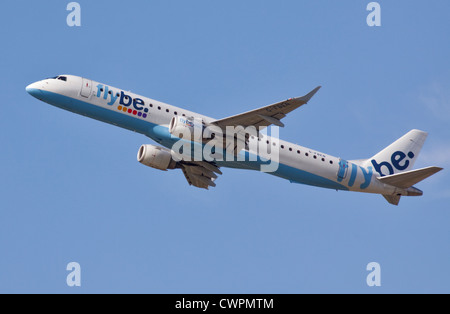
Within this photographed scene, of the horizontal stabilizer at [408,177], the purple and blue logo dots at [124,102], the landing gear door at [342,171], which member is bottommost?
the horizontal stabilizer at [408,177]

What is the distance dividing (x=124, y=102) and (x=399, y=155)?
24058mm

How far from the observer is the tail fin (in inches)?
2420

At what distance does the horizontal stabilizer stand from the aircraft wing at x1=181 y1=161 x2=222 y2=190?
44.9 feet

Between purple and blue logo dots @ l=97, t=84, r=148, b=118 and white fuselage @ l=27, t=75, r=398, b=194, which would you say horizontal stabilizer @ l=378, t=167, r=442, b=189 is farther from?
purple and blue logo dots @ l=97, t=84, r=148, b=118

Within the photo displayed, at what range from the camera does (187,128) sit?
52.9 meters

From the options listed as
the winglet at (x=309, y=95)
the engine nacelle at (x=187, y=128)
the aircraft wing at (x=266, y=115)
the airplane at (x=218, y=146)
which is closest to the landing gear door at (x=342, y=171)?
the airplane at (x=218, y=146)

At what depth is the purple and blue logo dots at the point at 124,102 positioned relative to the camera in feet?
177

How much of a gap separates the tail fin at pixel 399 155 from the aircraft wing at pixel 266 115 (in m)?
13.0

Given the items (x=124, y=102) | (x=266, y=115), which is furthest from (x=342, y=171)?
(x=124, y=102)

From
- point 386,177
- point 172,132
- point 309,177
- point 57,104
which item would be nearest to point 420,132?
point 386,177

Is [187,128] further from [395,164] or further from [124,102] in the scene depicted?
[395,164]

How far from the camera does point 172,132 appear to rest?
52750 mm

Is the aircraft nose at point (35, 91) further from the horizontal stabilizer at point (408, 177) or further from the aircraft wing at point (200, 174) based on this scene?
the horizontal stabilizer at point (408, 177)

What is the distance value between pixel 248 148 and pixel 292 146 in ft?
12.8
